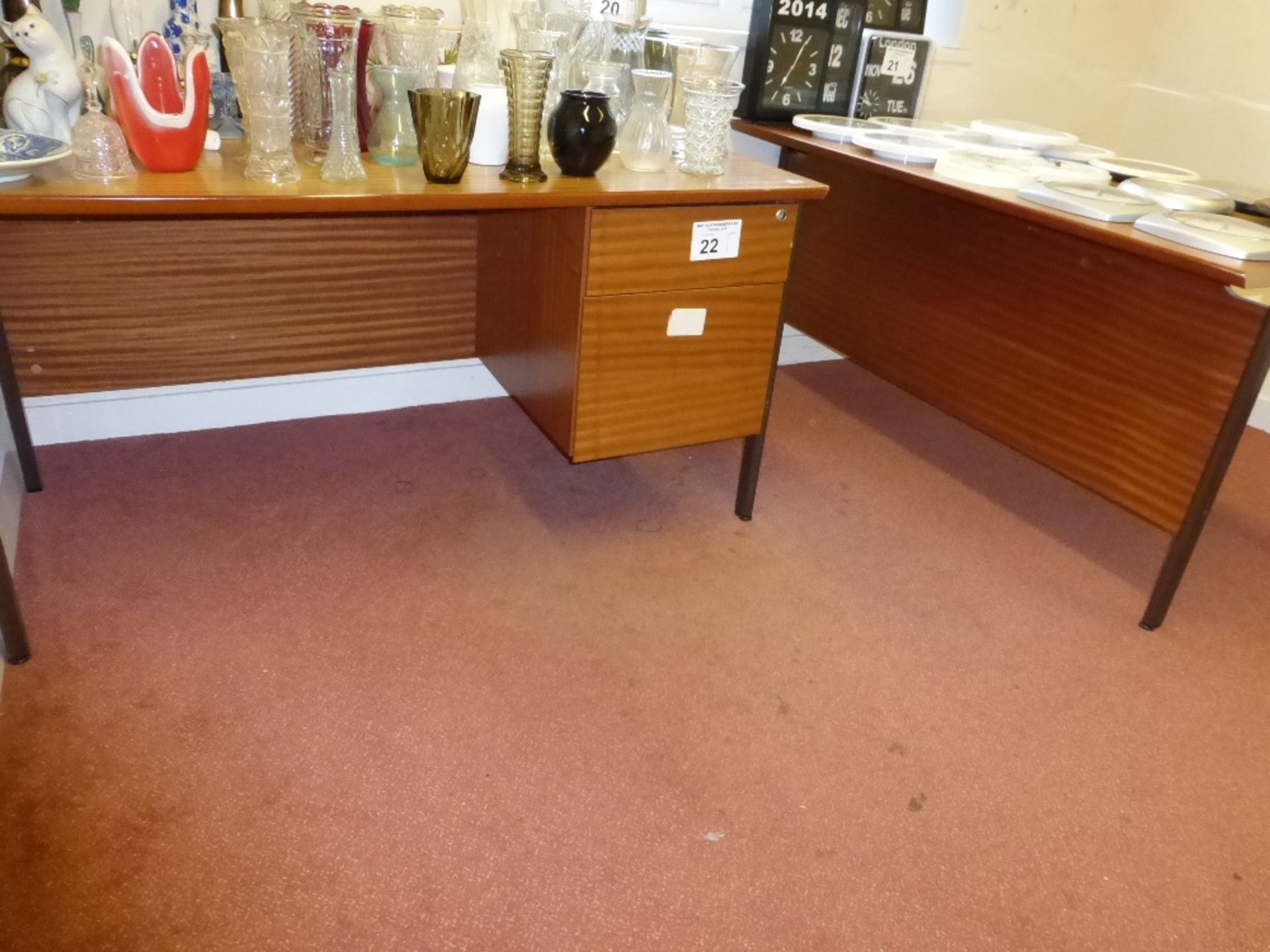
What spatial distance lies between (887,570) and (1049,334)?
56 cm

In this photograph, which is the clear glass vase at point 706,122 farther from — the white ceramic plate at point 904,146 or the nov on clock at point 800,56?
the nov on clock at point 800,56

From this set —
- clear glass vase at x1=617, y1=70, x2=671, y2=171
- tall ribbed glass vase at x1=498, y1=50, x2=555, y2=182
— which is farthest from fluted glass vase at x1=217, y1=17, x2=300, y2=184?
clear glass vase at x1=617, y1=70, x2=671, y2=171

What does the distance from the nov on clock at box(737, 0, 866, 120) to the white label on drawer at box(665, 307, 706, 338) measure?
2.86 ft

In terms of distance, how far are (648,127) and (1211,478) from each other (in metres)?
1.10

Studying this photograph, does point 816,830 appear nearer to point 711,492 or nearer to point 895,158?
point 711,492

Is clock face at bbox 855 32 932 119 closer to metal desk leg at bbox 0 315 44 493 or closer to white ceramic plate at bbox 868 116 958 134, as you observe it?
white ceramic plate at bbox 868 116 958 134

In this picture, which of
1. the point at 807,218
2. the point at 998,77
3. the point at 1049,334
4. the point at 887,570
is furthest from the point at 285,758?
the point at 998,77

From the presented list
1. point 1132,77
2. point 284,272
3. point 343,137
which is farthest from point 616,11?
point 1132,77

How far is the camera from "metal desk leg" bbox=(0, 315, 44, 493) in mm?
1652

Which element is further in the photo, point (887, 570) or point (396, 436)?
point (396, 436)

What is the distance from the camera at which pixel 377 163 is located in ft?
4.83

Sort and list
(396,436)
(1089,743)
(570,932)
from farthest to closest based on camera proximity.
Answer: (396,436)
(1089,743)
(570,932)

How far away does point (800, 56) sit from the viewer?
2.21m

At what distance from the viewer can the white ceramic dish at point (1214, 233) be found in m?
1.44
